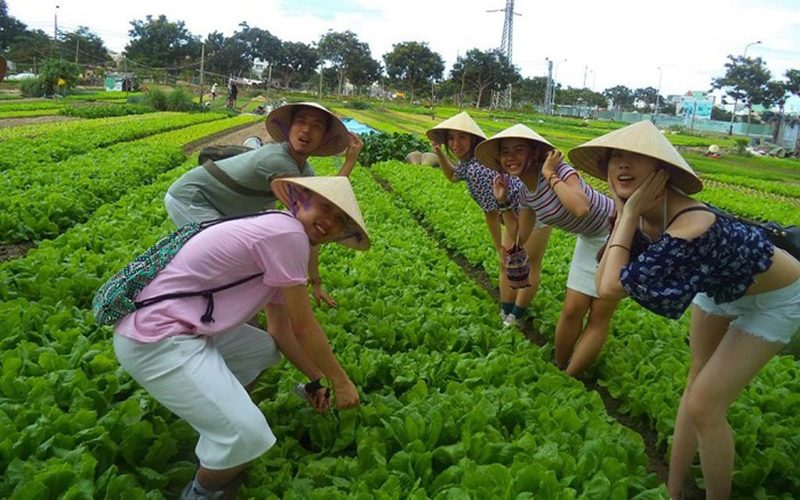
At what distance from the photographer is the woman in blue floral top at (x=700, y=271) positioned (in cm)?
273

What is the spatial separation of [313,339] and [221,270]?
543 mm

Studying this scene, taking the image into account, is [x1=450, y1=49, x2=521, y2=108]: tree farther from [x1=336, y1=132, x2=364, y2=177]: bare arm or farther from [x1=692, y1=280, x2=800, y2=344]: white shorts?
[x1=692, y1=280, x2=800, y2=344]: white shorts

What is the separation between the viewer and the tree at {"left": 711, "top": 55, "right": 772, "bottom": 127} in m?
61.0

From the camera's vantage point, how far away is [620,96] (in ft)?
344

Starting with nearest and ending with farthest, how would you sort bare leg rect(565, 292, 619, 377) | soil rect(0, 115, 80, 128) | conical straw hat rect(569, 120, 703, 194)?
conical straw hat rect(569, 120, 703, 194) < bare leg rect(565, 292, 619, 377) < soil rect(0, 115, 80, 128)

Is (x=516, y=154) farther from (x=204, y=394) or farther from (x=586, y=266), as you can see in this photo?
(x=204, y=394)

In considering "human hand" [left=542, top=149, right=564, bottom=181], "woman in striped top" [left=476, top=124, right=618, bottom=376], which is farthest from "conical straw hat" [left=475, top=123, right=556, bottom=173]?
"human hand" [left=542, top=149, right=564, bottom=181]

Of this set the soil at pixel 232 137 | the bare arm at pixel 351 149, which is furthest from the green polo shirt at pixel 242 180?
the soil at pixel 232 137

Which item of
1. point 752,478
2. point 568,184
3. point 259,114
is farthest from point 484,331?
point 259,114

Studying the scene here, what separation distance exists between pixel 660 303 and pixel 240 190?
2.83 m

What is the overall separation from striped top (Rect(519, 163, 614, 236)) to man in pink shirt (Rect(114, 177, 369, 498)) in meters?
2.12

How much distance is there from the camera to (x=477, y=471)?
2.92 metres

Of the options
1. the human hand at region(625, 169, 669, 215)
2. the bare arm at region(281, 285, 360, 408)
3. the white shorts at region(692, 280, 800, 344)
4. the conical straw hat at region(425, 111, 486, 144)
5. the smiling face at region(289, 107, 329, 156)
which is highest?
the conical straw hat at region(425, 111, 486, 144)

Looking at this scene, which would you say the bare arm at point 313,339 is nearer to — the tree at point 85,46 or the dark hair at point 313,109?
the dark hair at point 313,109
